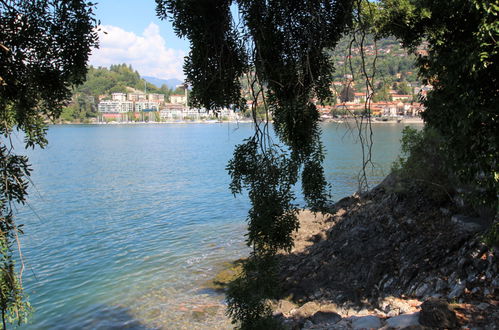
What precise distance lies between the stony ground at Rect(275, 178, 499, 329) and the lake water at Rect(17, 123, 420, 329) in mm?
1663

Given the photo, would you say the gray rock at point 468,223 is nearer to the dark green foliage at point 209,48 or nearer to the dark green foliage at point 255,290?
the dark green foliage at point 255,290

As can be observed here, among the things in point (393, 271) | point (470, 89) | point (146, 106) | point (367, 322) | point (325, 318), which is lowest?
point (325, 318)

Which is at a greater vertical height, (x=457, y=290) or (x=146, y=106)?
(x=146, y=106)

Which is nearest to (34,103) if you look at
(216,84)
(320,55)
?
(216,84)

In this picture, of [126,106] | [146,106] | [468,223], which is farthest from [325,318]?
[146,106]

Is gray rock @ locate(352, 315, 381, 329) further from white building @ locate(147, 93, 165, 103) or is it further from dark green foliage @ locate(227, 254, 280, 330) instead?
white building @ locate(147, 93, 165, 103)

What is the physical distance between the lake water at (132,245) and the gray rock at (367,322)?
9.35 feet

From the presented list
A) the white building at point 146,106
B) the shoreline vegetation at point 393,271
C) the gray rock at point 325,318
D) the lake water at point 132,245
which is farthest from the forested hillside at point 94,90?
the gray rock at point 325,318

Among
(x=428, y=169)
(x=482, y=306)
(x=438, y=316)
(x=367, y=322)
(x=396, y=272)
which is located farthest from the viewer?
(x=428, y=169)

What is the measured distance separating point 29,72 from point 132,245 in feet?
38.1

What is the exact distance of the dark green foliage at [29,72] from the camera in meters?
4.02

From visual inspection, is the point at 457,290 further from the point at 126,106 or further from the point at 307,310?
the point at 126,106

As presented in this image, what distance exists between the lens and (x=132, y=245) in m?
14.9

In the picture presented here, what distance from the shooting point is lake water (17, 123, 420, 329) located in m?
9.98
